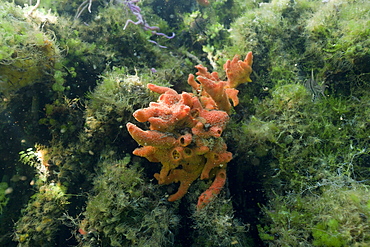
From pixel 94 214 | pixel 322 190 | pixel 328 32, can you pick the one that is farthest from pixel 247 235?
pixel 328 32

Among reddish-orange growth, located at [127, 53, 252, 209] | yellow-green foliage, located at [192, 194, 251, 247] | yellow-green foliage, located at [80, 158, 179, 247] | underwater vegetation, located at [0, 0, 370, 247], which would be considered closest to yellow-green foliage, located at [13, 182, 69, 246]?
underwater vegetation, located at [0, 0, 370, 247]

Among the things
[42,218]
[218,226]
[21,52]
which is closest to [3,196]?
[42,218]

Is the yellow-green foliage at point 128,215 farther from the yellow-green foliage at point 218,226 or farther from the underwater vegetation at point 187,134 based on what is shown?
the yellow-green foliage at point 218,226

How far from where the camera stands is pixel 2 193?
3396 mm

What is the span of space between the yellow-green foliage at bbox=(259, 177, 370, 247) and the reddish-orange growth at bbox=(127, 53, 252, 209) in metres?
0.79

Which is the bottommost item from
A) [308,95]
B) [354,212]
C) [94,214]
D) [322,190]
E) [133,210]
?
[94,214]

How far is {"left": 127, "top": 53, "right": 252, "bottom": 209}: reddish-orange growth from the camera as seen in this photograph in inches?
91.9

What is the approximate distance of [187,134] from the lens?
238cm

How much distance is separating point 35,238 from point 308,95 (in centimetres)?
446

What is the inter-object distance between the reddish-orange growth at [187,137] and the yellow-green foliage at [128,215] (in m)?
0.27

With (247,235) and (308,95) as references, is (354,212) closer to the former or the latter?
(247,235)

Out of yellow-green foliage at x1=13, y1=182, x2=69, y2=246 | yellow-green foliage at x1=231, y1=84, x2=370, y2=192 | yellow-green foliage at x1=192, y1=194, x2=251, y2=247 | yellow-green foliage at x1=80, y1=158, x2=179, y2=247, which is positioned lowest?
yellow-green foliage at x1=13, y1=182, x2=69, y2=246

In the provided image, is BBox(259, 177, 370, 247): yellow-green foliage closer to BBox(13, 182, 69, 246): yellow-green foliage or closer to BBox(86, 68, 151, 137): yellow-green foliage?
→ BBox(86, 68, 151, 137): yellow-green foliage

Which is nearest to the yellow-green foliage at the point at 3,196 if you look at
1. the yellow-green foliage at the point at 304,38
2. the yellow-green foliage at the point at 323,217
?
the yellow-green foliage at the point at 323,217
